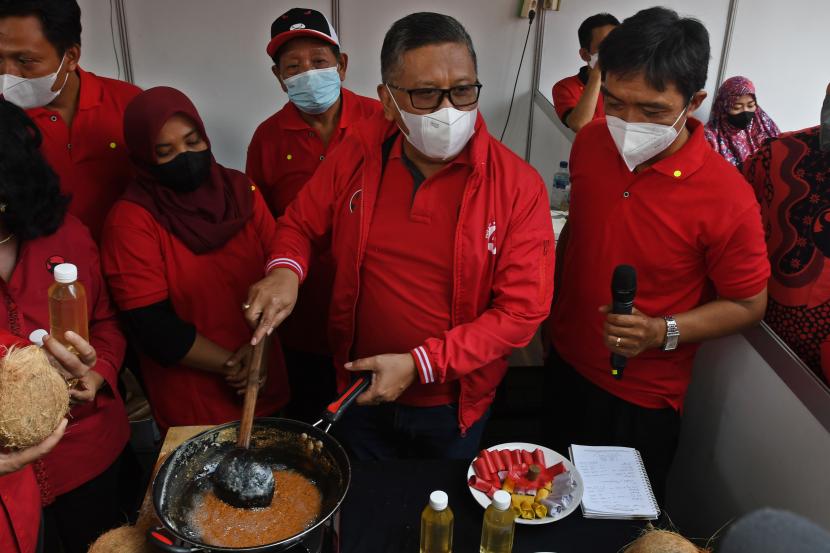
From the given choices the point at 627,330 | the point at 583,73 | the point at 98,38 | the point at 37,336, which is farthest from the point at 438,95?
the point at 98,38

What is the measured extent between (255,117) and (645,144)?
9.33 feet

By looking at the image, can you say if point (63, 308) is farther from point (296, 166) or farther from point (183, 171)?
point (296, 166)

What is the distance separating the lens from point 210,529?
124cm

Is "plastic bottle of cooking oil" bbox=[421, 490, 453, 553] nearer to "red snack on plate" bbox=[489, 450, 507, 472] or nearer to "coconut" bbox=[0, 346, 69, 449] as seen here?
"red snack on plate" bbox=[489, 450, 507, 472]

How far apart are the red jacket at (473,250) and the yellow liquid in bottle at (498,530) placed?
0.38m

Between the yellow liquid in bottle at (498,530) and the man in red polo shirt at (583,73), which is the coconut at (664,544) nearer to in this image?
the yellow liquid in bottle at (498,530)

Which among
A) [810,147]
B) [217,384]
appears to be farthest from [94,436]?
[810,147]

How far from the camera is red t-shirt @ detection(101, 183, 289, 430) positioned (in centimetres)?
180

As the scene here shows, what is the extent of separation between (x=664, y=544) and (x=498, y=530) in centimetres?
32

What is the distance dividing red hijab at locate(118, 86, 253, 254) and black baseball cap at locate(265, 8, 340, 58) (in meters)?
0.68

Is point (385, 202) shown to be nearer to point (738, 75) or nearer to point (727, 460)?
point (727, 460)

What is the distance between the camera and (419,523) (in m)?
1.43

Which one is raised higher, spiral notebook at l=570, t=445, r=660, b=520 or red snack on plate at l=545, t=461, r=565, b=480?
red snack on plate at l=545, t=461, r=565, b=480

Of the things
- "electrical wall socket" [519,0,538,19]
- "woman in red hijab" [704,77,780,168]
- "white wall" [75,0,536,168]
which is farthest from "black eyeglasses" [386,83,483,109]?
"woman in red hijab" [704,77,780,168]
